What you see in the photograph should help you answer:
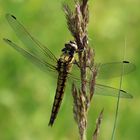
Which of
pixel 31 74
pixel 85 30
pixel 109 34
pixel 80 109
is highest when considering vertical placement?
pixel 109 34

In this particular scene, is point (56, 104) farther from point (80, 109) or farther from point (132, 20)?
point (132, 20)

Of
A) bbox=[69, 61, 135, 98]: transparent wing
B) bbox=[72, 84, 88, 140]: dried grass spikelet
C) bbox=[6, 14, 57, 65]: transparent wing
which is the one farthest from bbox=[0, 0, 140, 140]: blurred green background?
bbox=[72, 84, 88, 140]: dried grass spikelet

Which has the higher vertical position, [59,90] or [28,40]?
[28,40]

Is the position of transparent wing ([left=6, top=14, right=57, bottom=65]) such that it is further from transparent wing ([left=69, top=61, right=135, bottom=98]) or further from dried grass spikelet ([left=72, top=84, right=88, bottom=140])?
dried grass spikelet ([left=72, top=84, right=88, bottom=140])

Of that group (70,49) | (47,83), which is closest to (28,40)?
(70,49)

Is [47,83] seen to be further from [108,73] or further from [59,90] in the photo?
[59,90]

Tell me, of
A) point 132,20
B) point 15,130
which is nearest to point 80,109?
point 15,130

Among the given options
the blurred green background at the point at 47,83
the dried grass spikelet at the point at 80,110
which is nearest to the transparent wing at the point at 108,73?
the dried grass spikelet at the point at 80,110

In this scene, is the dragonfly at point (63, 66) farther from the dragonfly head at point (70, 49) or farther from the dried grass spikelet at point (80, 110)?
the dried grass spikelet at point (80, 110)
